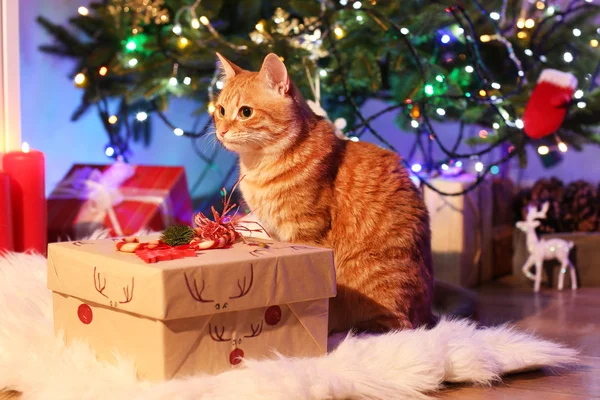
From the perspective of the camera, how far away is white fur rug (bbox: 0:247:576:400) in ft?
3.84

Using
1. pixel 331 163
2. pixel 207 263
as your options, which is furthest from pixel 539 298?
pixel 207 263

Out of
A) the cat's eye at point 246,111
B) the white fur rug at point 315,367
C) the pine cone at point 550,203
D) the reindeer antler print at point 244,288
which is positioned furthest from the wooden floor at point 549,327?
the cat's eye at point 246,111

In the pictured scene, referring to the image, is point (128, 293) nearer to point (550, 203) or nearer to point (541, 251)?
point (541, 251)

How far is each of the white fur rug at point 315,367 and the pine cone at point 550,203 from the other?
1.16 metres

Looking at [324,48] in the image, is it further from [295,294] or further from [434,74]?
[295,294]

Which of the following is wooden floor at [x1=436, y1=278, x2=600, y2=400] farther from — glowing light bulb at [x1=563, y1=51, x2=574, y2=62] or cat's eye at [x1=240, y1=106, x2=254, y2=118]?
glowing light bulb at [x1=563, y1=51, x2=574, y2=62]

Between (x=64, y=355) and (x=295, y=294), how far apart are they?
435 millimetres

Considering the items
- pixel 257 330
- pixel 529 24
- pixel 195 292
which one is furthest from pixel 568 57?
pixel 195 292

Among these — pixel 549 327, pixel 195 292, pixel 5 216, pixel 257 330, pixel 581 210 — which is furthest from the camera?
pixel 581 210

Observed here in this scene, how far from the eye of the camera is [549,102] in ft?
7.52

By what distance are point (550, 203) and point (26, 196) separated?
1.77 meters

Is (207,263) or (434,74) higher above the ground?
(434,74)

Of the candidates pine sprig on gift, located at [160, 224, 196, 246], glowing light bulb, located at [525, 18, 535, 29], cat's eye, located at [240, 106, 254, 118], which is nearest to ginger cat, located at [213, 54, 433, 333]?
cat's eye, located at [240, 106, 254, 118]

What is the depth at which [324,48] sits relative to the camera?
247 centimetres
